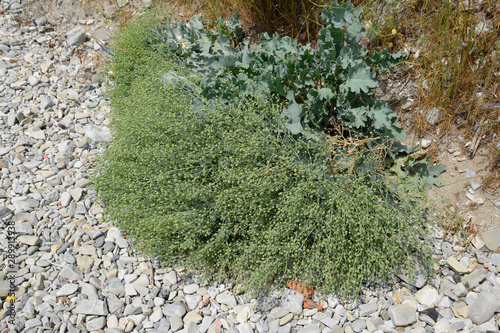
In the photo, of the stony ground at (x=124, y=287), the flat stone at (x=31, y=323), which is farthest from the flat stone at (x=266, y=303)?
the flat stone at (x=31, y=323)

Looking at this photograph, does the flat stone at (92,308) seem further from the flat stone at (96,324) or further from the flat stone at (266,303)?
the flat stone at (266,303)

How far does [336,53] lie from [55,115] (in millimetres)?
3098

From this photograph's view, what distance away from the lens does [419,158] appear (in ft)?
10.2

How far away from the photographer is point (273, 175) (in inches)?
103

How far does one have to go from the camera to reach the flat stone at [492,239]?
2.57m

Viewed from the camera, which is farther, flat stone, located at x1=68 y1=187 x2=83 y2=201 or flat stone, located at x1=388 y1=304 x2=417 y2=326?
flat stone, located at x1=68 y1=187 x2=83 y2=201

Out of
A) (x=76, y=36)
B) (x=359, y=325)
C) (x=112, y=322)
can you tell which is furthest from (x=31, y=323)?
(x=76, y=36)

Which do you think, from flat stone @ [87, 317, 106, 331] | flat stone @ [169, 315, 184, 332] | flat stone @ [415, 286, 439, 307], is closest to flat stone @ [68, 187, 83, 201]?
flat stone @ [87, 317, 106, 331]

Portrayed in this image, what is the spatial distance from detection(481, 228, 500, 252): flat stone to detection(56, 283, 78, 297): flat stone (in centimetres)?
284

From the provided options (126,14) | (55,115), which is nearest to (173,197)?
(55,115)

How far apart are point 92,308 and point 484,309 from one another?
95.9 inches

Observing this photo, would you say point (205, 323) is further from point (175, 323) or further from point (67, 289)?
point (67, 289)

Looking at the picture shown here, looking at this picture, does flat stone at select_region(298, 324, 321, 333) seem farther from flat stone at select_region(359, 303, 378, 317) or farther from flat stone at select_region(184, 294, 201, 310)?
flat stone at select_region(184, 294, 201, 310)

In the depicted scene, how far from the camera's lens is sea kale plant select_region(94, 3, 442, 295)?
97.1 inches
